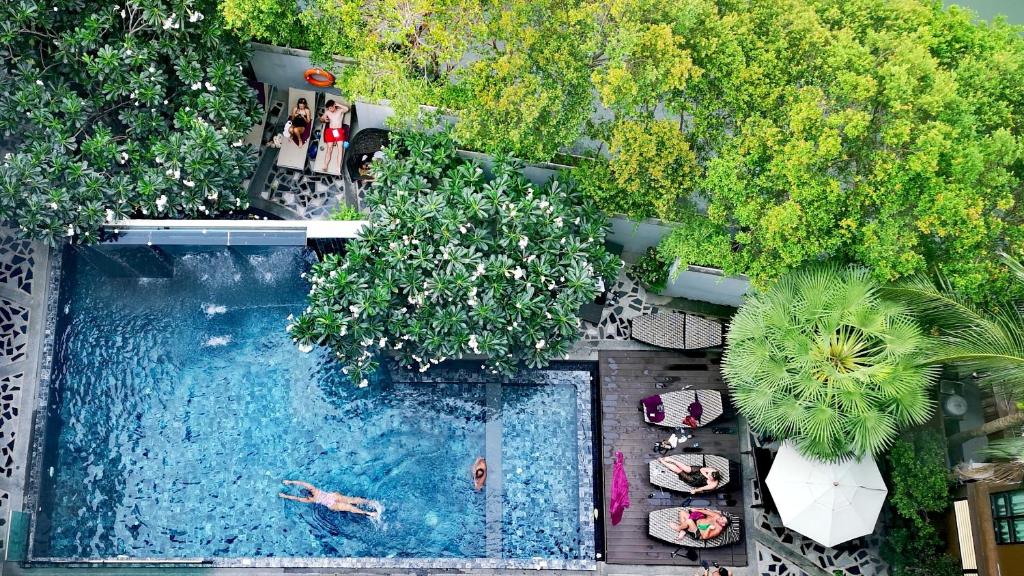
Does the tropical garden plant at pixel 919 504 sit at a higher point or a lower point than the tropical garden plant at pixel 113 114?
lower

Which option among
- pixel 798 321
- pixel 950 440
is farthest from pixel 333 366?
pixel 950 440

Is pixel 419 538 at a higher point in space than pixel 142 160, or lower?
lower

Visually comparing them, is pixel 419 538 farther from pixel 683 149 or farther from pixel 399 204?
pixel 683 149

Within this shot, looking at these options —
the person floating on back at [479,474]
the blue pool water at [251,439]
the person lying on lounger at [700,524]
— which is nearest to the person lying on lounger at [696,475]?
the person lying on lounger at [700,524]

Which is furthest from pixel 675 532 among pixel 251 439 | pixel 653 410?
pixel 251 439

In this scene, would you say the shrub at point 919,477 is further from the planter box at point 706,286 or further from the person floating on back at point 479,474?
the person floating on back at point 479,474

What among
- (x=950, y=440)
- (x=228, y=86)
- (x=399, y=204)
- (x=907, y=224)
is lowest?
(x=950, y=440)

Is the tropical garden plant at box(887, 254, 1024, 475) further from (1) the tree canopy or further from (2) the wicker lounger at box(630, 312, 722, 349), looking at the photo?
(2) the wicker lounger at box(630, 312, 722, 349)
